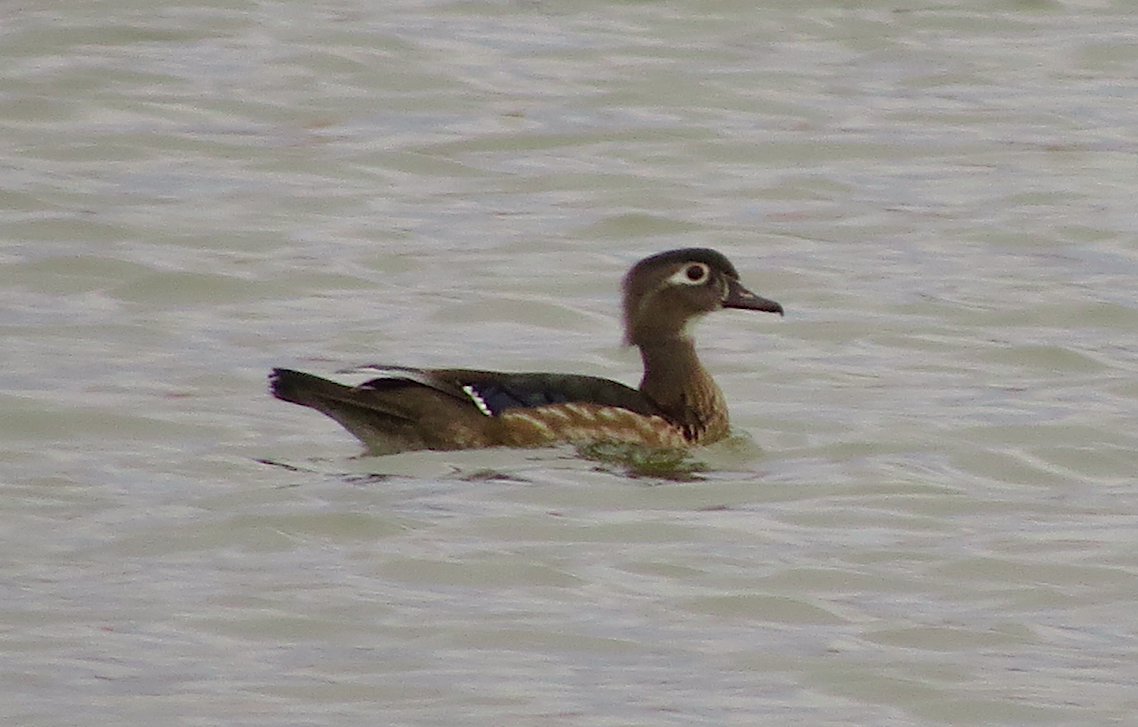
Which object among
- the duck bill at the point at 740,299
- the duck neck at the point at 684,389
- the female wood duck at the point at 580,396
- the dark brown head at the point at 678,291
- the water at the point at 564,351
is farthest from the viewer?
the dark brown head at the point at 678,291

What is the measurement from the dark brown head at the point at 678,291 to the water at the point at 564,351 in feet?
1.58

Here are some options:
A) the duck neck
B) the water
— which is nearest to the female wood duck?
the duck neck

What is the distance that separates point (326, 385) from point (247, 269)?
3413mm

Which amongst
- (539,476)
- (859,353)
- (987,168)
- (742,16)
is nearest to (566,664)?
(539,476)

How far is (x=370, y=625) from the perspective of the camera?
339 inches

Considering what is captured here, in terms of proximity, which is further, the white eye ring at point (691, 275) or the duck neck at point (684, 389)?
the white eye ring at point (691, 275)

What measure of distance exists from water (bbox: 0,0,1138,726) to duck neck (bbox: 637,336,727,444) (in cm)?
28

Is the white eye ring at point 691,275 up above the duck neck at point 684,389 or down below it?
above

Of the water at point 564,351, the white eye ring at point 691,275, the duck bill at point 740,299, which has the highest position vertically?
the white eye ring at point 691,275

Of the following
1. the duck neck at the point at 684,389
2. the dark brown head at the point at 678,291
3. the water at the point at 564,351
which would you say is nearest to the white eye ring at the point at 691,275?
the dark brown head at the point at 678,291

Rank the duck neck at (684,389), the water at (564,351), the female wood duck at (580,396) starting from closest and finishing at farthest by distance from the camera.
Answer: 1. the water at (564,351)
2. the female wood duck at (580,396)
3. the duck neck at (684,389)

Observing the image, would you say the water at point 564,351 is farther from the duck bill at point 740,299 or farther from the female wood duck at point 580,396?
the duck bill at point 740,299

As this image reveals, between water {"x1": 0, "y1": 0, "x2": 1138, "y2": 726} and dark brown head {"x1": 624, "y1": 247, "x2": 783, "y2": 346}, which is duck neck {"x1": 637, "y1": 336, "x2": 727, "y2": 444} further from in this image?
water {"x1": 0, "y1": 0, "x2": 1138, "y2": 726}

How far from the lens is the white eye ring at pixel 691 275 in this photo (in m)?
11.9
